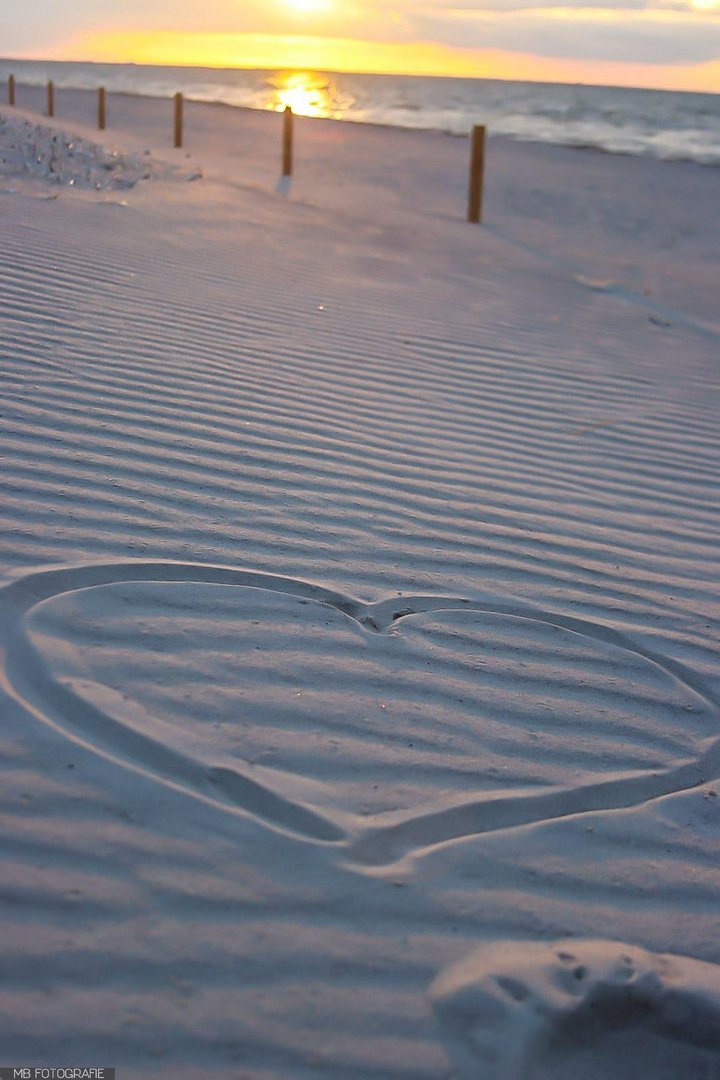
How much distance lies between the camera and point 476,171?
11.8 meters

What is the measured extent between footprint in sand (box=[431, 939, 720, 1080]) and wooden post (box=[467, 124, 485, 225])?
10.9 metres

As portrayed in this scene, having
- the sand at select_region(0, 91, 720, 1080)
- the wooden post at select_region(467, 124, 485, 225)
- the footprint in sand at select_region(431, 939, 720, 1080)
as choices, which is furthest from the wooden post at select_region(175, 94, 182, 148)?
the footprint in sand at select_region(431, 939, 720, 1080)

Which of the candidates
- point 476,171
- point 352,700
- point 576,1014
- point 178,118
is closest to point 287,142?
point 178,118

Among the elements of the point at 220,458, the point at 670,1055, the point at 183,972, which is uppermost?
the point at 220,458

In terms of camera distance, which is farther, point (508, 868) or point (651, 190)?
point (651, 190)

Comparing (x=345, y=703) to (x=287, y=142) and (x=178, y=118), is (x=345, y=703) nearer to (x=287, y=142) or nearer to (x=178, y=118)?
(x=287, y=142)

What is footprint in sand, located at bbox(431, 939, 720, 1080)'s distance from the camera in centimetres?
146

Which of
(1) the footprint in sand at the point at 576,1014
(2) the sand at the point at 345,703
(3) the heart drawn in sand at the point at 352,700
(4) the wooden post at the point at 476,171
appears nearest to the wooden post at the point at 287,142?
(4) the wooden post at the point at 476,171

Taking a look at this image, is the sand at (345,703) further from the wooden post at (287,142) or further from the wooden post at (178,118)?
the wooden post at (178,118)

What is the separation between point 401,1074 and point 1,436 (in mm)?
2514

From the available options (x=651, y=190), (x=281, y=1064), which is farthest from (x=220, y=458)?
(x=651, y=190)

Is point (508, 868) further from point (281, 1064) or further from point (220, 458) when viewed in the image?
point (220, 458)

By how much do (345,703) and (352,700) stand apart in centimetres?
2

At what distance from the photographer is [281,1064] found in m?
1.39
